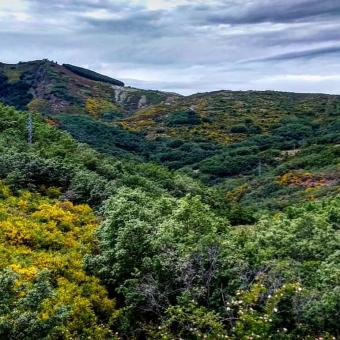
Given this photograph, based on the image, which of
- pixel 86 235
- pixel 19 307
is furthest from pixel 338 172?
pixel 19 307

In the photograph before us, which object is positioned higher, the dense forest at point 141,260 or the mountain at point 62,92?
the mountain at point 62,92

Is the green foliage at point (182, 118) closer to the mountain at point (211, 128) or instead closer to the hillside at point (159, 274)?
the mountain at point (211, 128)

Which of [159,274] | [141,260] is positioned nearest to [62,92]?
[141,260]

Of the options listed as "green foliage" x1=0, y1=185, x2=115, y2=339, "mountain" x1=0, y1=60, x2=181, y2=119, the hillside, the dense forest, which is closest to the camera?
"green foliage" x1=0, y1=185, x2=115, y2=339

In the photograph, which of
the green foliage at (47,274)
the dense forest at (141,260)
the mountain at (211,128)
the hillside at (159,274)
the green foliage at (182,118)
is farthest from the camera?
the green foliage at (182,118)

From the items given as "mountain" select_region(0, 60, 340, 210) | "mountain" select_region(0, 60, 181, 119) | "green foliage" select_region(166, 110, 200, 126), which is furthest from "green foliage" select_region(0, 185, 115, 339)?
"mountain" select_region(0, 60, 181, 119)

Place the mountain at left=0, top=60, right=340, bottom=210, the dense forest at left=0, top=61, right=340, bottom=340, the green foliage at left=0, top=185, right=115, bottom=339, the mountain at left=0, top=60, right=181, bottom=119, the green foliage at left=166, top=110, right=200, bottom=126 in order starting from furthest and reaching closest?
1. the mountain at left=0, top=60, right=181, bottom=119
2. the green foliage at left=166, top=110, right=200, bottom=126
3. the mountain at left=0, top=60, right=340, bottom=210
4. the dense forest at left=0, top=61, right=340, bottom=340
5. the green foliage at left=0, top=185, right=115, bottom=339

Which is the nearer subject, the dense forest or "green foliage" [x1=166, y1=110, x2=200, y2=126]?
the dense forest

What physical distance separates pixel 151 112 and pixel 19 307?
129 meters

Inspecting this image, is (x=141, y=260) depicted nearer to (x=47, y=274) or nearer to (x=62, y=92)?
(x=47, y=274)

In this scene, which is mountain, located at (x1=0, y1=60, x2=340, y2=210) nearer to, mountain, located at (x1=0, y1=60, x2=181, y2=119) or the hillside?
mountain, located at (x1=0, y1=60, x2=181, y2=119)

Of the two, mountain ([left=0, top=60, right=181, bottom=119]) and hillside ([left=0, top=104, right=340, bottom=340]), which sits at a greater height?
mountain ([left=0, top=60, right=181, bottom=119])

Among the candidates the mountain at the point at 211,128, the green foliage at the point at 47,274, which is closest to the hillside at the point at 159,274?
the green foliage at the point at 47,274

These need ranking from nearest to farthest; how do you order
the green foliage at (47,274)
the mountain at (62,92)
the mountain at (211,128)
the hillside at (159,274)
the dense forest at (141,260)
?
the green foliage at (47,274) < the hillside at (159,274) < the dense forest at (141,260) < the mountain at (211,128) < the mountain at (62,92)
